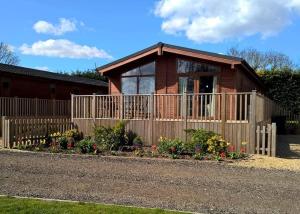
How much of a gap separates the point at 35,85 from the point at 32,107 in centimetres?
294

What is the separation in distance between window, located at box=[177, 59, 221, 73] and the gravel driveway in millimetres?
7020

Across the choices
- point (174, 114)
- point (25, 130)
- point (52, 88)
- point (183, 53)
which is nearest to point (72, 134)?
point (25, 130)

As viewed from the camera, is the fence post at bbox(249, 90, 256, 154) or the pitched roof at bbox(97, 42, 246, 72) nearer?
the fence post at bbox(249, 90, 256, 154)

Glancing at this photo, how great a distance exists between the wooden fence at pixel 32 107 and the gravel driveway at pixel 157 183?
9800 millimetres

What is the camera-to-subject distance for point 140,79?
61.9ft

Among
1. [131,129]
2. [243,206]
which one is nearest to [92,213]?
[243,206]

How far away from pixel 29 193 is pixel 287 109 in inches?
865

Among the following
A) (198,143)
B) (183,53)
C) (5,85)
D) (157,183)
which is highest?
(183,53)

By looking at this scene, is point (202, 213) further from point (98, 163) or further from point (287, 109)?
point (287, 109)

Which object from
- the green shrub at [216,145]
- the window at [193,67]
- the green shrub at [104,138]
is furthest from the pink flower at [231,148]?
the window at [193,67]

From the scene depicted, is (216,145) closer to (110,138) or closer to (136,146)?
(136,146)

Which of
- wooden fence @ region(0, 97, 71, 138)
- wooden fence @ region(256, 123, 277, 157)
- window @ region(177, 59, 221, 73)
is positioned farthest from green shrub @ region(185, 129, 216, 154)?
wooden fence @ region(0, 97, 71, 138)

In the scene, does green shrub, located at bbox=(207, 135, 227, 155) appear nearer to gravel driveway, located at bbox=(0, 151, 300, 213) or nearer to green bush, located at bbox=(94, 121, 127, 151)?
gravel driveway, located at bbox=(0, 151, 300, 213)

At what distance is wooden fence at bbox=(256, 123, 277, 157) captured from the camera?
40.7ft
